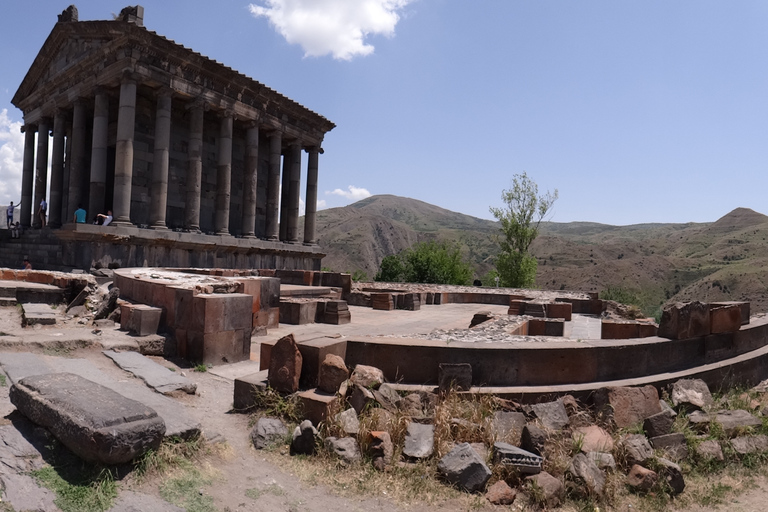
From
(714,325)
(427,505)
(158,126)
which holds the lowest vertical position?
(427,505)

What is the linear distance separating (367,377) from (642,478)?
2.50m

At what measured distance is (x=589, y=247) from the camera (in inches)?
3565

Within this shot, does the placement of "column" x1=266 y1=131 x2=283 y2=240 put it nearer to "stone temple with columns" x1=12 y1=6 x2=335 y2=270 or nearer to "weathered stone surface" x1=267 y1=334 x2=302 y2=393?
"stone temple with columns" x1=12 y1=6 x2=335 y2=270

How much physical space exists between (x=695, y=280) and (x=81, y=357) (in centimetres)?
6828

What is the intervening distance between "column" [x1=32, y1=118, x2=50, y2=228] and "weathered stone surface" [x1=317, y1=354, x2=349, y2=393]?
25178mm

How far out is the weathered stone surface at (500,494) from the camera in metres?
3.79

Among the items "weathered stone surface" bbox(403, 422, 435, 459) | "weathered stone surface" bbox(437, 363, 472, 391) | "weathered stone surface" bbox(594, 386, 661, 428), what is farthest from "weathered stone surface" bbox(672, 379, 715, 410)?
"weathered stone surface" bbox(403, 422, 435, 459)

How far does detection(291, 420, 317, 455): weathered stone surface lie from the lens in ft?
14.0

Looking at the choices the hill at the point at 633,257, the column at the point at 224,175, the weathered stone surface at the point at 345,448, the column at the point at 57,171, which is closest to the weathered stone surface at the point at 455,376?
the weathered stone surface at the point at 345,448

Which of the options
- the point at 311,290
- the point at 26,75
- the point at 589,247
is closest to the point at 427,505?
the point at 311,290

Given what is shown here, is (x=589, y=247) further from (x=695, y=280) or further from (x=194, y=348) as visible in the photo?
(x=194, y=348)

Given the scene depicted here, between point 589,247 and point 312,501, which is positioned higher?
point 589,247

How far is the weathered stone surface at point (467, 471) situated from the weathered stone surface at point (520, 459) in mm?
241

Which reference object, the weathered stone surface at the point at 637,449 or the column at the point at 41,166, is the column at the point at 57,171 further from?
the weathered stone surface at the point at 637,449
